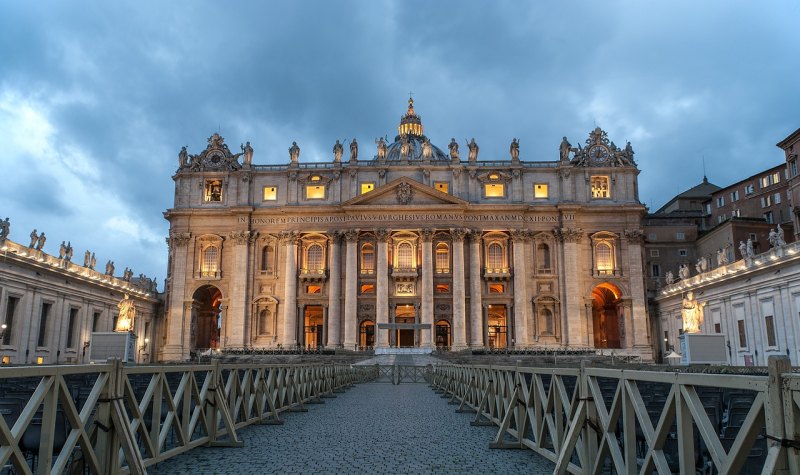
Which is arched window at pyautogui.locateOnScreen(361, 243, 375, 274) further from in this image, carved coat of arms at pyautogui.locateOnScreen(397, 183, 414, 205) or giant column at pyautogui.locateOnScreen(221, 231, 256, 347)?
giant column at pyautogui.locateOnScreen(221, 231, 256, 347)

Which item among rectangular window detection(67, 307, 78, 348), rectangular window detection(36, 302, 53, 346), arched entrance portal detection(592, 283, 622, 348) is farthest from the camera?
arched entrance portal detection(592, 283, 622, 348)

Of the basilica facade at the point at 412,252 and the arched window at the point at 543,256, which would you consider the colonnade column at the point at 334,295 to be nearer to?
the basilica facade at the point at 412,252

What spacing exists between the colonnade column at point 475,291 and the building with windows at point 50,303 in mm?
33069

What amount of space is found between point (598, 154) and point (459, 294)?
22.3 metres

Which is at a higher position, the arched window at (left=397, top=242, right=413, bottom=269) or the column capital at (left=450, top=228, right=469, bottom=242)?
the column capital at (left=450, top=228, right=469, bottom=242)

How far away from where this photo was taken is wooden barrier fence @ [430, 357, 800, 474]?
4332mm

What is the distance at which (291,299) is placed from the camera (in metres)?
68.3

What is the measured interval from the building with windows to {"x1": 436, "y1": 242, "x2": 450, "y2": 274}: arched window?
30910 millimetres

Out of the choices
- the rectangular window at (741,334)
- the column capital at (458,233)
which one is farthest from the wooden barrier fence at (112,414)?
the column capital at (458,233)

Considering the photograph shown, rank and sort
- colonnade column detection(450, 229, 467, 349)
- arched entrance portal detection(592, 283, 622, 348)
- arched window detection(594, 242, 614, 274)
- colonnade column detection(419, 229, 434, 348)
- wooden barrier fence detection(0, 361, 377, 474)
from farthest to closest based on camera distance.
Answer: arched entrance portal detection(592, 283, 622, 348)
arched window detection(594, 242, 614, 274)
colonnade column detection(450, 229, 467, 349)
colonnade column detection(419, 229, 434, 348)
wooden barrier fence detection(0, 361, 377, 474)

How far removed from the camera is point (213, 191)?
73.4m

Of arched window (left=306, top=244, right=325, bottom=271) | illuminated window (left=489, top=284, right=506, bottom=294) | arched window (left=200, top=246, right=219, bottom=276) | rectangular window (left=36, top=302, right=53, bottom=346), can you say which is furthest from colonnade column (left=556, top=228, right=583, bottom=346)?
rectangular window (left=36, top=302, right=53, bottom=346)

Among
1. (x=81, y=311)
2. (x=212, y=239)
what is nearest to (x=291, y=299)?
(x=212, y=239)

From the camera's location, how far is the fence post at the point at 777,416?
4.29 meters
